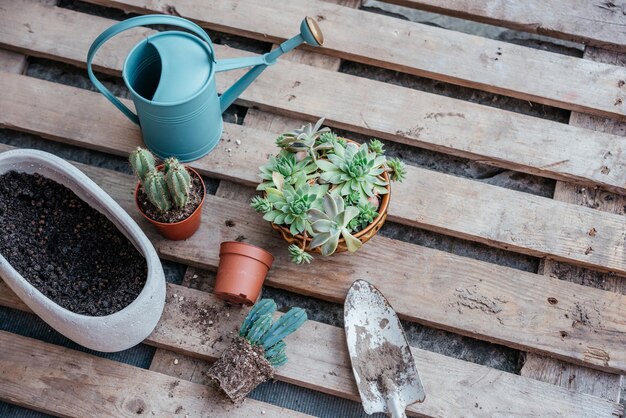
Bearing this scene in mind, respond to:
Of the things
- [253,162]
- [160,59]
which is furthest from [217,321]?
[160,59]

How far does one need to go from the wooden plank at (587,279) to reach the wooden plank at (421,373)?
0.03 meters

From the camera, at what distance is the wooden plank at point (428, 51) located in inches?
59.0

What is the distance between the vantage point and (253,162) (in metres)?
1.44

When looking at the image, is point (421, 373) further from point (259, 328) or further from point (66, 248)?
point (66, 248)

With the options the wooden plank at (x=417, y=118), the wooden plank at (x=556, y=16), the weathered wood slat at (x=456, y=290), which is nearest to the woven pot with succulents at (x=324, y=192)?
the weathered wood slat at (x=456, y=290)

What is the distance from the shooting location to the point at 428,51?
1527 millimetres

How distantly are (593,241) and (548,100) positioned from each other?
12.9 inches

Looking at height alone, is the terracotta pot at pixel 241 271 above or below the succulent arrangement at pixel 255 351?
above

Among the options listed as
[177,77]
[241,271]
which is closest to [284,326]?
[241,271]

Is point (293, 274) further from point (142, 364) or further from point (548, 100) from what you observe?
point (548, 100)

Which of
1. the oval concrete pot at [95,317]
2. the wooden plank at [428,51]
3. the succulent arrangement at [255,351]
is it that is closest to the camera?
the oval concrete pot at [95,317]

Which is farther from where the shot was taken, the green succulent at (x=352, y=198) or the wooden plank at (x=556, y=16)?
the wooden plank at (x=556, y=16)

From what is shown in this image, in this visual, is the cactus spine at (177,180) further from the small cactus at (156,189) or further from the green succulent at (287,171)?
the green succulent at (287,171)

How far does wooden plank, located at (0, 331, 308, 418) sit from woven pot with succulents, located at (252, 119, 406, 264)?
12.7 inches
